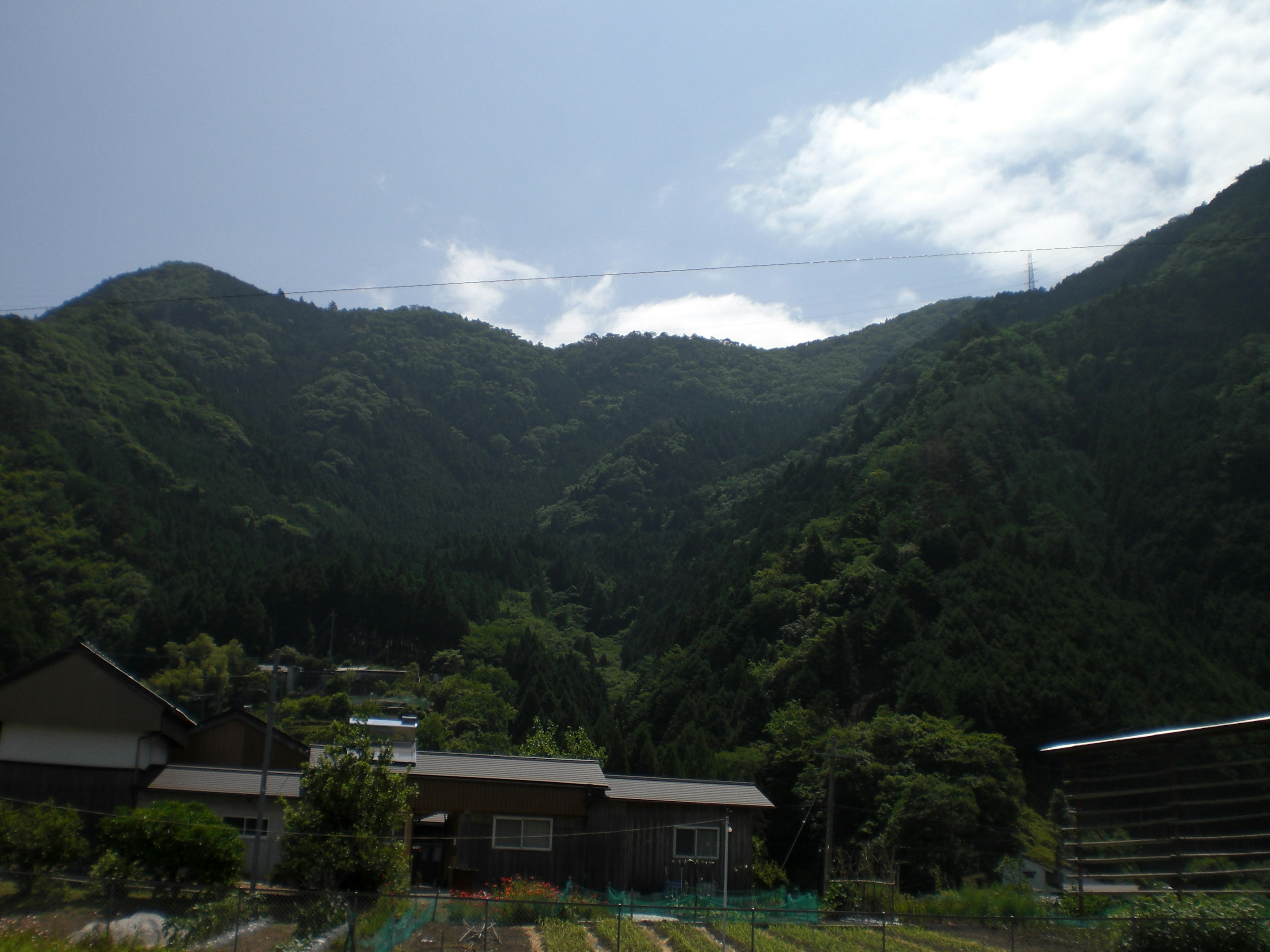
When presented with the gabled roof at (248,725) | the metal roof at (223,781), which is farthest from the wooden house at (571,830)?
the gabled roof at (248,725)

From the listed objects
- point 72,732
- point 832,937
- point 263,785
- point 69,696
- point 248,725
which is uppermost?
point 69,696

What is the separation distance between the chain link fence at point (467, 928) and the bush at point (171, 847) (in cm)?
54

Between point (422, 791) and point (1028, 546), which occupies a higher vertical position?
point (1028, 546)

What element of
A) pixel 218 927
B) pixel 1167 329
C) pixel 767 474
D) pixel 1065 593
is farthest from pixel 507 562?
pixel 218 927

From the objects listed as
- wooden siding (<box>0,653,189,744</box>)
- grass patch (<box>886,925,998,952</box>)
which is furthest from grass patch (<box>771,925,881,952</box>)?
wooden siding (<box>0,653,189,744</box>)

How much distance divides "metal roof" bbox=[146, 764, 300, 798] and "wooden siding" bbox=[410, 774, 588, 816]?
133 inches

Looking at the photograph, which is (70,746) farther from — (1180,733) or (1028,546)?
(1028,546)

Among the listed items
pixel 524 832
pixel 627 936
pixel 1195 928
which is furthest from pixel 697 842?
pixel 1195 928

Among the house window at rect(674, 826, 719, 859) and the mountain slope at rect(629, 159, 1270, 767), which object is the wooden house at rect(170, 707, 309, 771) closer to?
the house window at rect(674, 826, 719, 859)

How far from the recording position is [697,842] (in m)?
25.8

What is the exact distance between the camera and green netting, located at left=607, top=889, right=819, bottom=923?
19.0 meters

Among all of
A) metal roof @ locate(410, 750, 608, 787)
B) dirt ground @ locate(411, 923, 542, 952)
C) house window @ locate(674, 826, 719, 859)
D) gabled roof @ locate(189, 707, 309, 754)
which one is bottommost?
dirt ground @ locate(411, 923, 542, 952)

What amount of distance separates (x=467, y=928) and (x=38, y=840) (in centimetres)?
814

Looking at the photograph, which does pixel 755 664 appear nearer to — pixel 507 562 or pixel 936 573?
pixel 936 573
